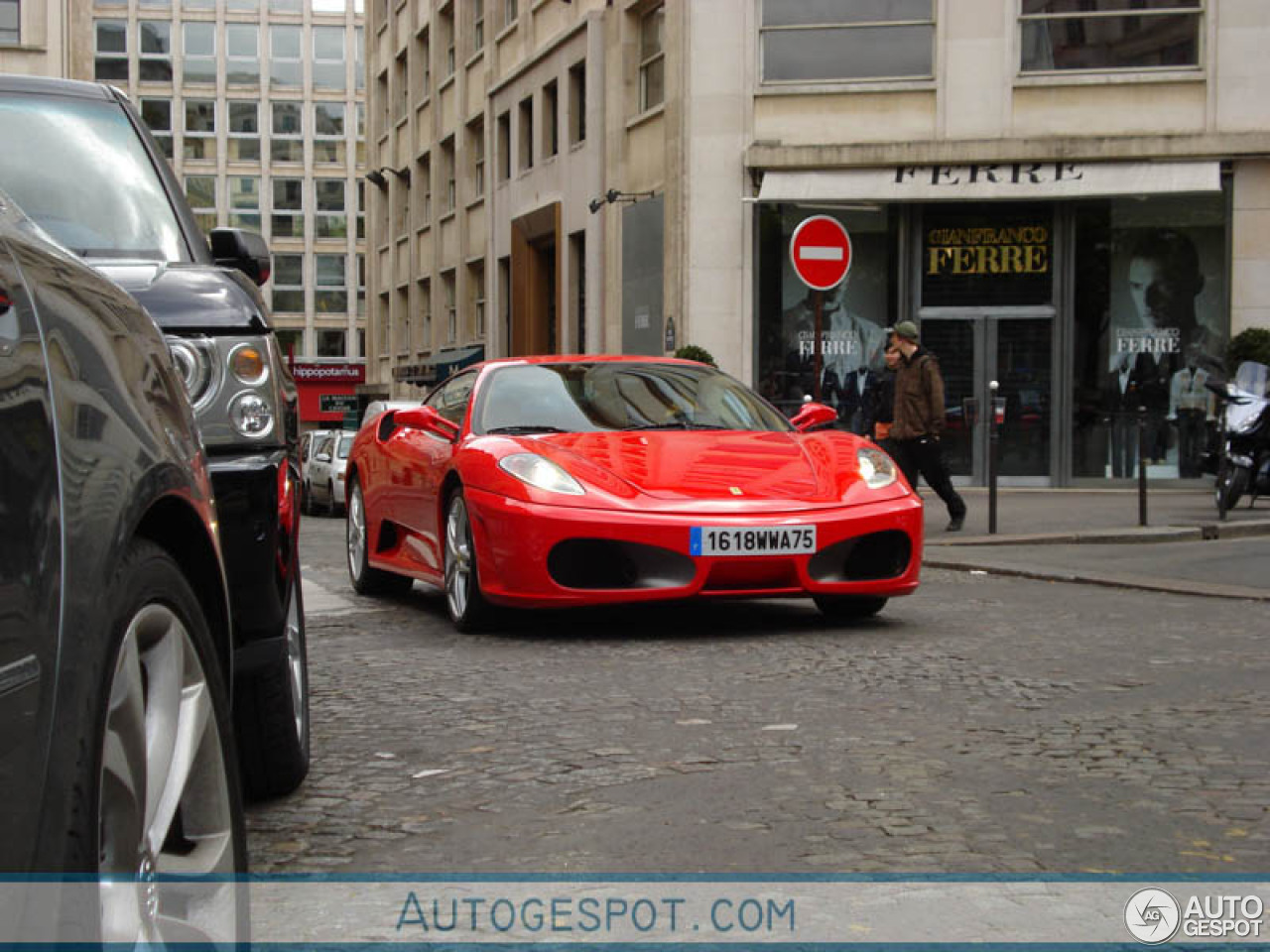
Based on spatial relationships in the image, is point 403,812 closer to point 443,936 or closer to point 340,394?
point 443,936

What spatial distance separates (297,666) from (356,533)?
5.87 metres

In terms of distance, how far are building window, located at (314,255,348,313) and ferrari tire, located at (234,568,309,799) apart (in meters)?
82.0

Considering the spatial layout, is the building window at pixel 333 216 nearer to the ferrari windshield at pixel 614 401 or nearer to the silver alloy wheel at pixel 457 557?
the ferrari windshield at pixel 614 401

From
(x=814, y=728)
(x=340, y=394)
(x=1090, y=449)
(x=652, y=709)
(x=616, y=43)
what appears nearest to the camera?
(x=814, y=728)

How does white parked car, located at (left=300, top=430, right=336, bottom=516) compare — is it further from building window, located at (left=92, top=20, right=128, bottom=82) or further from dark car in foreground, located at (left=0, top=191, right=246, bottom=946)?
building window, located at (left=92, top=20, right=128, bottom=82)

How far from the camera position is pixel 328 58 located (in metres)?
83.2

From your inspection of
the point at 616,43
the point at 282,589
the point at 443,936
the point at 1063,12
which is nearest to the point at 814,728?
the point at 282,589

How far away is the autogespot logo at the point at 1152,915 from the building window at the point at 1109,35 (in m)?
20.8

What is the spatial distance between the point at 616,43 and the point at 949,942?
26.4 metres

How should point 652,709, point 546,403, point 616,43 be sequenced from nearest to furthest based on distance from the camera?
point 652,709, point 546,403, point 616,43

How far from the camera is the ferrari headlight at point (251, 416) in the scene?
3.99 meters

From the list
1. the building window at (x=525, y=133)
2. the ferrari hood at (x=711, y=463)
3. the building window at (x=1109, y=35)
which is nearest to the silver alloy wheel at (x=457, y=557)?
the ferrari hood at (x=711, y=463)

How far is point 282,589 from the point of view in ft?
13.3

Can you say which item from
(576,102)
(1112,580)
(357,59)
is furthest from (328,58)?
(1112,580)
